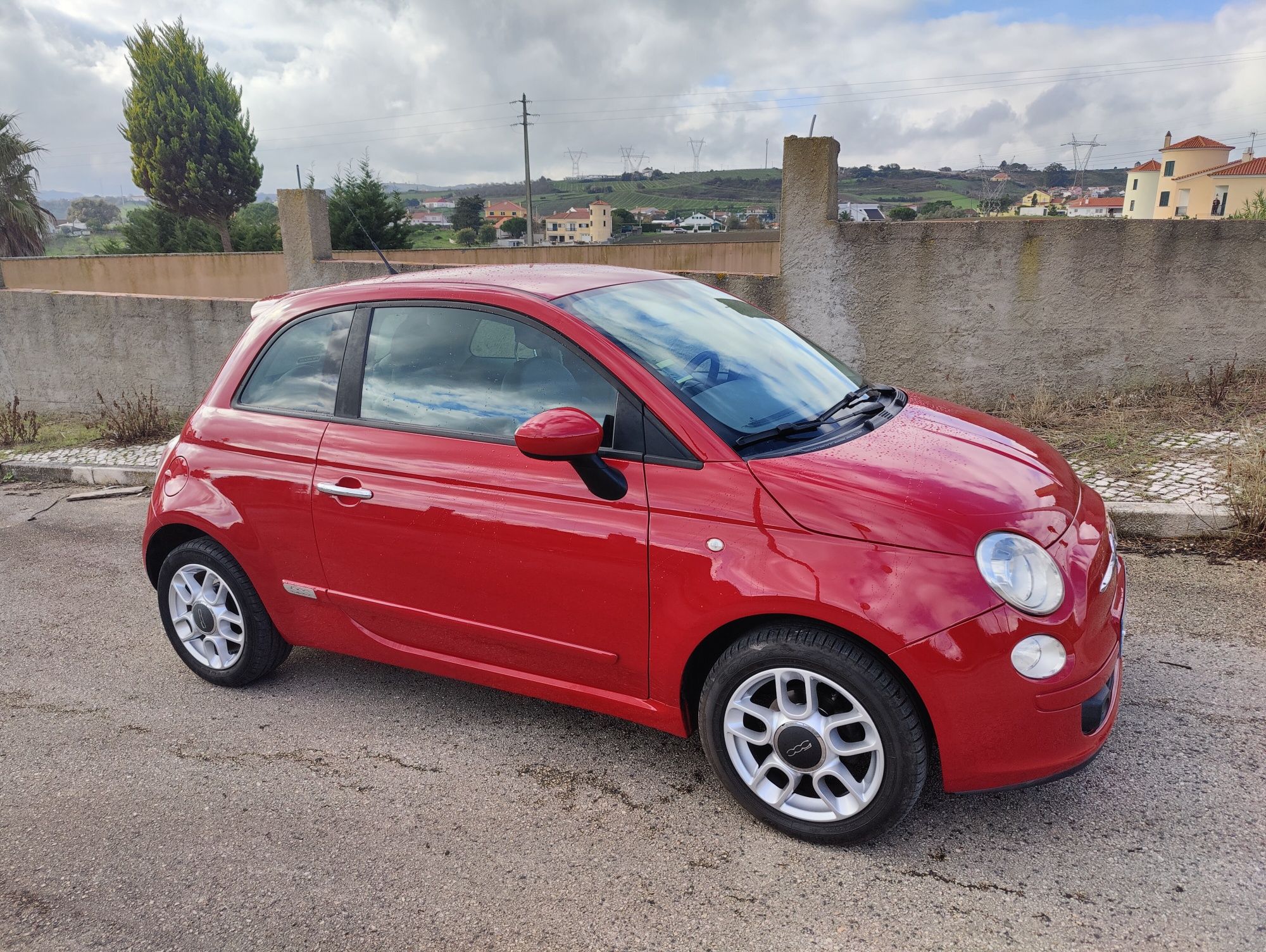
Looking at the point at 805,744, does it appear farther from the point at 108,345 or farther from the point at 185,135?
the point at 185,135

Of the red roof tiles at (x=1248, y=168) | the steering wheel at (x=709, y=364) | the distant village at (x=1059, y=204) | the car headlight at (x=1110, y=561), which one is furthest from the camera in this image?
the red roof tiles at (x=1248, y=168)

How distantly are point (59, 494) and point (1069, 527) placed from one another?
8265 mm

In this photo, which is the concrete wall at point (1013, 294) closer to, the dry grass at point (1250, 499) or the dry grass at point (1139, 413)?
the dry grass at point (1139, 413)

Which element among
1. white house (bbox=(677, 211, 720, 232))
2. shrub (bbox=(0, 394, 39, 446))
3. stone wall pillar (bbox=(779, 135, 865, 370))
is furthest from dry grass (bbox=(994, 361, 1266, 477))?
white house (bbox=(677, 211, 720, 232))

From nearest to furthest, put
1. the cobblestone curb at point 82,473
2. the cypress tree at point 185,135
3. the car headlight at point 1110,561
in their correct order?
the car headlight at point 1110,561 < the cobblestone curb at point 82,473 < the cypress tree at point 185,135

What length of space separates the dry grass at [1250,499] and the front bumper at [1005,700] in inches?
116

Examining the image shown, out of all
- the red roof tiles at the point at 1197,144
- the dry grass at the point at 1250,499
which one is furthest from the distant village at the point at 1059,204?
the dry grass at the point at 1250,499

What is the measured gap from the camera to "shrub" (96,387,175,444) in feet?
31.3

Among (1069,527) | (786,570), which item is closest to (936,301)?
(1069,527)

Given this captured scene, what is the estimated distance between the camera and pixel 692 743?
342 centimetres

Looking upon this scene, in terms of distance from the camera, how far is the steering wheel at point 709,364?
3113 millimetres

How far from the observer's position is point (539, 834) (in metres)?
2.91

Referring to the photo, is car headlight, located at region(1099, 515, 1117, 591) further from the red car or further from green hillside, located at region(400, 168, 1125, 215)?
green hillside, located at region(400, 168, 1125, 215)

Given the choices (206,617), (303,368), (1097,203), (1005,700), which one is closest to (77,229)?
(206,617)
